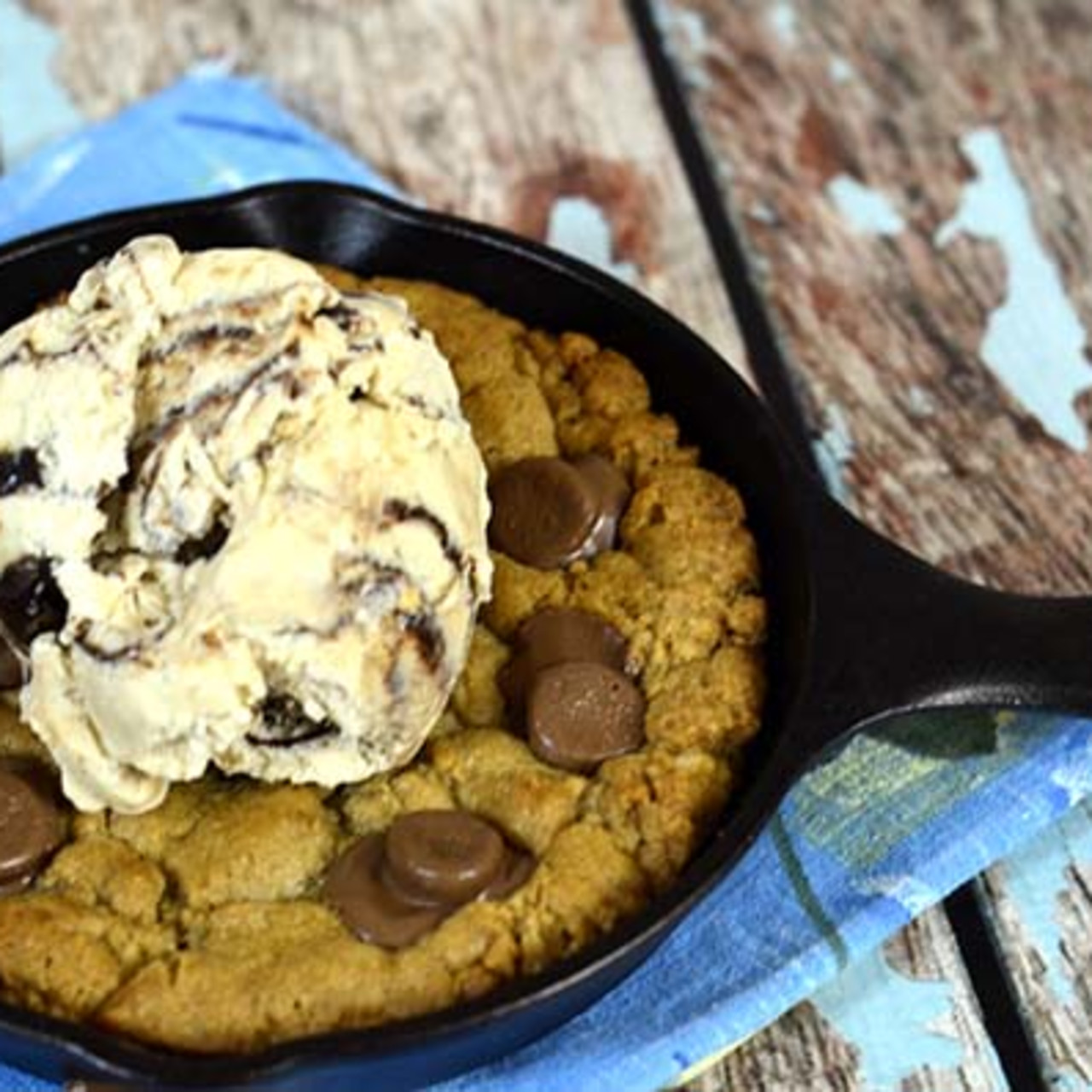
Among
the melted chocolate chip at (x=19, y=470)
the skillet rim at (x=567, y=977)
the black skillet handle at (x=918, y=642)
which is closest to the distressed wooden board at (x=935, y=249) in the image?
the black skillet handle at (x=918, y=642)

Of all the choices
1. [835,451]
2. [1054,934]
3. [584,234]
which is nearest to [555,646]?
[1054,934]

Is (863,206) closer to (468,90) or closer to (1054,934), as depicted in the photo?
(468,90)

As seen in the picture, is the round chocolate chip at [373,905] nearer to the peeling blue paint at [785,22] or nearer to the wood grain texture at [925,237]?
the wood grain texture at [925,237]

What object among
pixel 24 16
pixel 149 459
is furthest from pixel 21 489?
pixel 24 16

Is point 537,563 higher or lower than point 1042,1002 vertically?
higher

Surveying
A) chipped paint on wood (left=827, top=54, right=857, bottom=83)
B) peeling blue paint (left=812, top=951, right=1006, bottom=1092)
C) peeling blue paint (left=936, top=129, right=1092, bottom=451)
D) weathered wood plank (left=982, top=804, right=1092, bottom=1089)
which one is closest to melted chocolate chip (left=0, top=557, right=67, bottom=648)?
peeling blue paint (left=812, top=951, right=1006, bottom=1092)

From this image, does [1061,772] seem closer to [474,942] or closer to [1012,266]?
[474,942]

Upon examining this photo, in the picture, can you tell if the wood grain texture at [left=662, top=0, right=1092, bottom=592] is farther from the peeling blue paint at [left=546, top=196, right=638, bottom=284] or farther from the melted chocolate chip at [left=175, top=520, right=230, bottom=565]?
the melted chocolate chip at [left=175, top=520, right=230, bottom=565]
